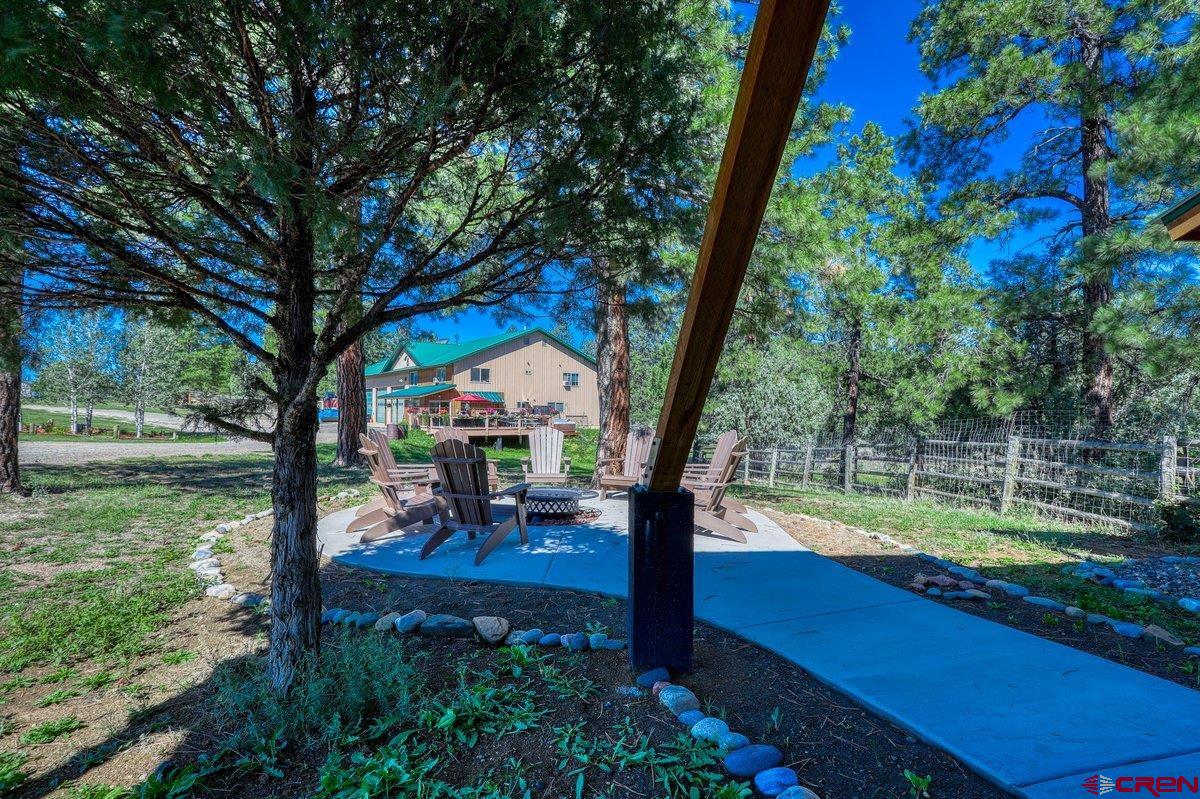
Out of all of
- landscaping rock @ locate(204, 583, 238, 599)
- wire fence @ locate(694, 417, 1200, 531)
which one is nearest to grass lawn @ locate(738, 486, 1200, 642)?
wire fence @ locate(694, 417, 1200, 531)

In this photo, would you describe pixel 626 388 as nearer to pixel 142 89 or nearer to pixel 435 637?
pixel 435 637

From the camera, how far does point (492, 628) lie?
9.52 feet

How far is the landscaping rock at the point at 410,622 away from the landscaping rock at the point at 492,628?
1.05ft

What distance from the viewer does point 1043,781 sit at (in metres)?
1.69

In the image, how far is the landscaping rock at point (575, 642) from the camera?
2787 millimetres

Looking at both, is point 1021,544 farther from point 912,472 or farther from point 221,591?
point 221,591

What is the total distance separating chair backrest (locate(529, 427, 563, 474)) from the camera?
306 inches

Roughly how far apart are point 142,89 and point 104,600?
12.0 feet

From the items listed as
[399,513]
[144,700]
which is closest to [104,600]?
[144,700]

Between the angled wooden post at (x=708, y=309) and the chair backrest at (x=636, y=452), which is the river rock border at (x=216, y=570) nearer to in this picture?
the angled wooden post at (x=708, y=309)

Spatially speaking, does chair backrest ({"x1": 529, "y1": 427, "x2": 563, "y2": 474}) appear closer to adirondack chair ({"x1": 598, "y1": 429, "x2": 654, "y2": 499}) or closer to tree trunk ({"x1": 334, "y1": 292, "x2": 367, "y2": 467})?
adirondack chair ({"x1": 598, "y1": 429, "x2": 654, "y2": 499})

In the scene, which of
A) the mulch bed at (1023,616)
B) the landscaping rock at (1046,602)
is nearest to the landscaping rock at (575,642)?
the mulch bed at (1023,616)

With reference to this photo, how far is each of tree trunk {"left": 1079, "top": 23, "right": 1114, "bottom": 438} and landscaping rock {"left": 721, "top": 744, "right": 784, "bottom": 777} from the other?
30.8ft

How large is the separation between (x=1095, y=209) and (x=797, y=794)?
11435mm
